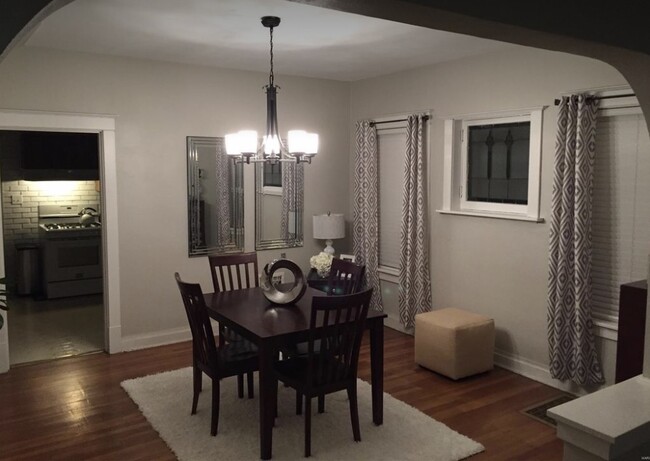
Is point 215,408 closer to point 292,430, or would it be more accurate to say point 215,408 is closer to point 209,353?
point 209,353

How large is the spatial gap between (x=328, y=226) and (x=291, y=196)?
50cm

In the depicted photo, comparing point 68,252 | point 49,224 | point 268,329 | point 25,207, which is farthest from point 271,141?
point 25,207

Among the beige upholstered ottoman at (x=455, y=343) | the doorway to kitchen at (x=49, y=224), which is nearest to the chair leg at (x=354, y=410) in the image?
the beige upholstered ottoman at (x=455, y=343)

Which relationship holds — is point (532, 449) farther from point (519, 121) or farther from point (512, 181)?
point (519, 121)

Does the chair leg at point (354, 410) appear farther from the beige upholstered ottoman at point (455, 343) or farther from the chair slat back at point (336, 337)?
the beige upholstered ottoman at point (455, 343)

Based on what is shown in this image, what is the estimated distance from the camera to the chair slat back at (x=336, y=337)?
10.4 feet

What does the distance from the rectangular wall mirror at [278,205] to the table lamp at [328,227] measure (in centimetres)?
24

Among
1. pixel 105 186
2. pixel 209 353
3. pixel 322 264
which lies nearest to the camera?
pixel 209 353

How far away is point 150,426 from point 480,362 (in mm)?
2524

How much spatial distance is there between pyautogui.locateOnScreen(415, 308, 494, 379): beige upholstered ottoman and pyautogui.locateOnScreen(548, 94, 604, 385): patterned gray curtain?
0.53m

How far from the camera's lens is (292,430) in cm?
361

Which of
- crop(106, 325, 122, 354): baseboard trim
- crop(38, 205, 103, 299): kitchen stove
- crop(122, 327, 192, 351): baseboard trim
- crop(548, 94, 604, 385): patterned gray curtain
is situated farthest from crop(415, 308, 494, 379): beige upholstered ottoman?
crop(38, 205, 103, 299): kitchen stove

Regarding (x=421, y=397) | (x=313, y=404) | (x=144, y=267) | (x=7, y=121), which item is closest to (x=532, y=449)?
(x=421, y=397)

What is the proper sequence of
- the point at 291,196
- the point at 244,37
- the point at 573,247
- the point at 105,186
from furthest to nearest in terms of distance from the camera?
the point at 291,196 < the point at 105,186 < the point at 244,37 < the point at 573,247
